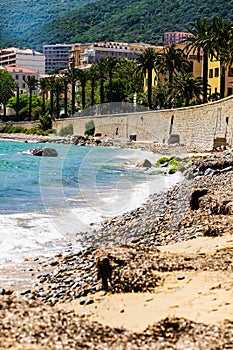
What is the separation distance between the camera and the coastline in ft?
19.4

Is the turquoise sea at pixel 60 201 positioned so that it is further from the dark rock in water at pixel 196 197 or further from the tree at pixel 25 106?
the tree at pixel 25 106

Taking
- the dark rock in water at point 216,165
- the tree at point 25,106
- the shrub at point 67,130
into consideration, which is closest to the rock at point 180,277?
the dark rock in water at point 216,165

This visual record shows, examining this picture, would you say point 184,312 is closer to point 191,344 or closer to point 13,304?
point 191,344

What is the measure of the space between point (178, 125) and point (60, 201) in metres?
34.7

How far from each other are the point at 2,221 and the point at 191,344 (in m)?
12.2

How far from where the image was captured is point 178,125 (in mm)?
55656

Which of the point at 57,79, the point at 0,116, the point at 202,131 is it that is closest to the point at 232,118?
the point at 202,131

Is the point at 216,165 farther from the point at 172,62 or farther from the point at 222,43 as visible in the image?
the point at 172,62

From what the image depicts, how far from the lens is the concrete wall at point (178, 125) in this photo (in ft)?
140

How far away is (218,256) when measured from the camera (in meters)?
9.74

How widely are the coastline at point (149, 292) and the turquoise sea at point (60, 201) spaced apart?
140 centimetres

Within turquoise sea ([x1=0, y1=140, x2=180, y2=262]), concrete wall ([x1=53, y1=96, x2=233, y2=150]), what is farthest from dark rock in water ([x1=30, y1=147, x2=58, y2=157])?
turquoise sea ([x1=0, y1=140, x2=180, y2=262])

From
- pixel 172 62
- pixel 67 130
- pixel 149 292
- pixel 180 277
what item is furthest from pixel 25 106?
pixel 149 292

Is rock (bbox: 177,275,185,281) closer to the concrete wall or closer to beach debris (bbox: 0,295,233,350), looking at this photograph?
beach debris (bbox: 0,295,233,350)
